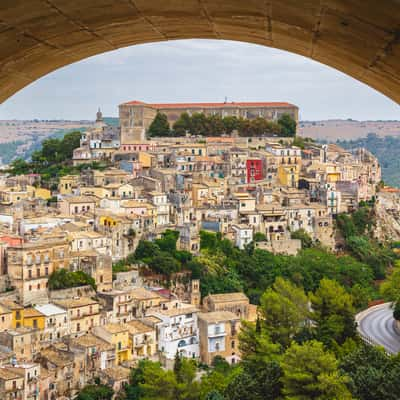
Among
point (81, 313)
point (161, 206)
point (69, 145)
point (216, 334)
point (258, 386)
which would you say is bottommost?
point (216, 334)

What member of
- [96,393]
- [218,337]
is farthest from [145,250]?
Answer: [96,393]

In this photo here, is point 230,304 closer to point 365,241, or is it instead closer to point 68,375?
point 68,375

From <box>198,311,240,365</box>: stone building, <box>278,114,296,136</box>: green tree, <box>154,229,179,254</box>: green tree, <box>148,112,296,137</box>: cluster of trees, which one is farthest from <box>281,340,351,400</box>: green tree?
<box>278,114,296,136</box>: green tree

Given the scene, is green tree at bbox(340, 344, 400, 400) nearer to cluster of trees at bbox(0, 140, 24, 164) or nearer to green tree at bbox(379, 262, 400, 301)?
green tree at bbox(379, 262, 400, 301)

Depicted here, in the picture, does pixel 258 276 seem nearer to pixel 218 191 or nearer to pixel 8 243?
pixel 218 191

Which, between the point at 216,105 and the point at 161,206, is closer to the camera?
the point at 161,206

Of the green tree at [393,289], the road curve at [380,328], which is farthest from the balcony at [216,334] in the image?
the green tree at [393,289]

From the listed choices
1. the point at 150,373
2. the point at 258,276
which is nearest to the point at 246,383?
the point at 150,373
